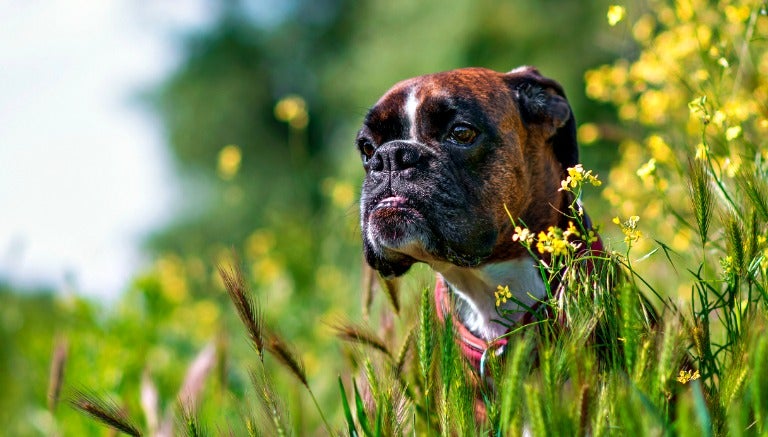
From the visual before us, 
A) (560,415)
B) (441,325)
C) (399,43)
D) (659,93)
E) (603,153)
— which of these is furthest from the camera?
(399,43)

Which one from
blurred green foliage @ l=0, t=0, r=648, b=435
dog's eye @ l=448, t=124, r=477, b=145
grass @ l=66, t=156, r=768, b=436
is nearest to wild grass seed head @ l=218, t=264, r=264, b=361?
grass @ l=66, t=156, r=768, b=436

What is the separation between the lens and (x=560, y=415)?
1853mm

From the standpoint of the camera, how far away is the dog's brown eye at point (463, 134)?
332 centimetres

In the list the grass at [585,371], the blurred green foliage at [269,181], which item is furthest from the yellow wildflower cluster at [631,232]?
the blurred green foliage at [269,181]

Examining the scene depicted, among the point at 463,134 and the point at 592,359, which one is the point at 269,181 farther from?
the point at 592,359

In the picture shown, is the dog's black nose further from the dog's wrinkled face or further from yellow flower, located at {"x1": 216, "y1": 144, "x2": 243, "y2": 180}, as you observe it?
yellow flower, located at {"x1": 216, "y1": 144, "x2": 243, "y2": 180}

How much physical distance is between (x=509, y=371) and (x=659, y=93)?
3129 millimetres

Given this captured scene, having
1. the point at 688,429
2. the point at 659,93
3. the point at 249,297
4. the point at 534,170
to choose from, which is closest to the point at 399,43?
the point at 659,93

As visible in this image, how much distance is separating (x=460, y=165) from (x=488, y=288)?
466 mm

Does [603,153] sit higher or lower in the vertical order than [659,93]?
lower

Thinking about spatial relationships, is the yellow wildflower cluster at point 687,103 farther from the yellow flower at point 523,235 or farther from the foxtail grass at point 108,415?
the foxtail grass at point 108,415

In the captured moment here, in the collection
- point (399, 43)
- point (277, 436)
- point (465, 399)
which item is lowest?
point (399, 43)

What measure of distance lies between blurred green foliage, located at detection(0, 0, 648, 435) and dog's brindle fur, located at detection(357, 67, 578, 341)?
0.28 metres

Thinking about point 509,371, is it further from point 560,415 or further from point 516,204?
point 516,204
